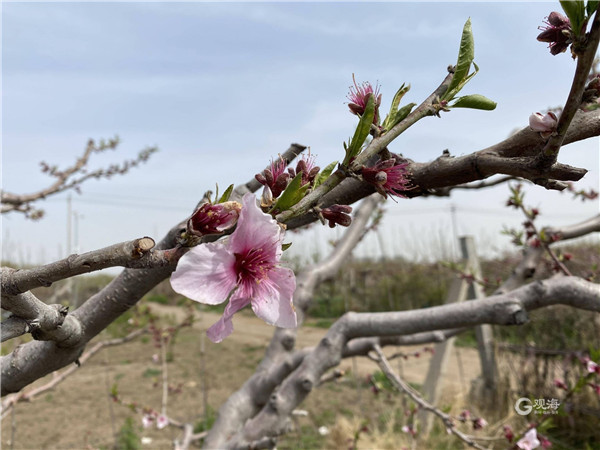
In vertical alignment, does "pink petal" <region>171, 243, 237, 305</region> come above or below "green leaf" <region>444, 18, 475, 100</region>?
below

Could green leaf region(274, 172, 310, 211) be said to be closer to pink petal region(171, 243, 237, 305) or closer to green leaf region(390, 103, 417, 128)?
pink petal region(171, 243, 237, 305)

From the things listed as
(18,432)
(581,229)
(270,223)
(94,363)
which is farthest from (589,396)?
(94,363)

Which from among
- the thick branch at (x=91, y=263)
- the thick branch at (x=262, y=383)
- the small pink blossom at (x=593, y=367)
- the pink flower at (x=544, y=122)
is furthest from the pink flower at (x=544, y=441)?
the thick branch at (x=91, y=263)

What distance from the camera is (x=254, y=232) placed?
22.3 inches

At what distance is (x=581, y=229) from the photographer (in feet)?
6.87

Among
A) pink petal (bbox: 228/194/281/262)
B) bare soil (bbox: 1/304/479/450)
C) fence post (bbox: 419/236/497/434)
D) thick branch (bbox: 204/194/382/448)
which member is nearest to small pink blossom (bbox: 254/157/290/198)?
pink petal (bbox: 228/194/281/262)

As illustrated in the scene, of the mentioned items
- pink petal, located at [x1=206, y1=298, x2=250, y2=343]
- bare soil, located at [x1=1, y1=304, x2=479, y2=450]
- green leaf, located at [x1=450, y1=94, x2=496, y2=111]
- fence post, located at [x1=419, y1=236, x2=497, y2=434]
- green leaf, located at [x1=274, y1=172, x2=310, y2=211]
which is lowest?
bare soil, located at [x1=1, y1=304, x2=479, y2=450]

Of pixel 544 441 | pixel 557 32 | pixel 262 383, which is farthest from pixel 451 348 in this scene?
pixel 557 32

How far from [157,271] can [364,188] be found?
423 mm

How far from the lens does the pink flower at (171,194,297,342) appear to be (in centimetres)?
54

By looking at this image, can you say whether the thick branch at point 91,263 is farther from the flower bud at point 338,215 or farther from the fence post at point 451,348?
the fence post at point 451,348

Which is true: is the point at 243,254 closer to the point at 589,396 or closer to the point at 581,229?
the point at 581,229

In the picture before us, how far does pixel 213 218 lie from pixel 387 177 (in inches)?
11.6

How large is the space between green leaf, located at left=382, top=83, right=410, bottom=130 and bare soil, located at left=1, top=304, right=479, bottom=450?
141 inches
